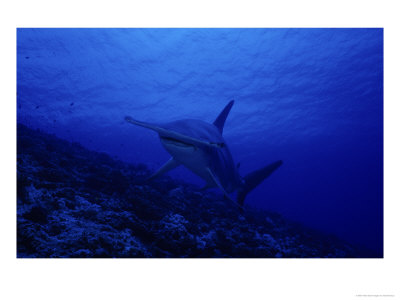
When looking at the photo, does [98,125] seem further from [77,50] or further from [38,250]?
[38,250]

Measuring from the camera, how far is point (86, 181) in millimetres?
4859

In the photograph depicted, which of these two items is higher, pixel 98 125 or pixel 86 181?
pixel 98 125

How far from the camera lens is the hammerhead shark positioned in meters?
2.39

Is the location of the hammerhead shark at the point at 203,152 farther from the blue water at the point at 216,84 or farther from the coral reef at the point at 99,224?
the blue water at the point at 216,84

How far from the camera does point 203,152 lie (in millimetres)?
3426

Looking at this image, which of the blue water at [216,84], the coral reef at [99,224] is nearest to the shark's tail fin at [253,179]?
the coral reef at [99,224]

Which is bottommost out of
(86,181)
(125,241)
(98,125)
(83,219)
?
(125,241)

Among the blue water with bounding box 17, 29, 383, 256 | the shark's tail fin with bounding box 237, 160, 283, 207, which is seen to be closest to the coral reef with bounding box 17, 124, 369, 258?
the shark's tail fin with bounding box 237, 160, 283, 207

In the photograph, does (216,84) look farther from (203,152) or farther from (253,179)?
(203,152)

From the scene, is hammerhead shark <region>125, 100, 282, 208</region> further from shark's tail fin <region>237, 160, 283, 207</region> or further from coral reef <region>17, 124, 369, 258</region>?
coral reef <region>17, 124, 369, 258</region>

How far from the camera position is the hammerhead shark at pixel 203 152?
2.39m

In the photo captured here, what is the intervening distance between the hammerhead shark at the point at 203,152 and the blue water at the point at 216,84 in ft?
36.6

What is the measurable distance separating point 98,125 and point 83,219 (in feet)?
117
